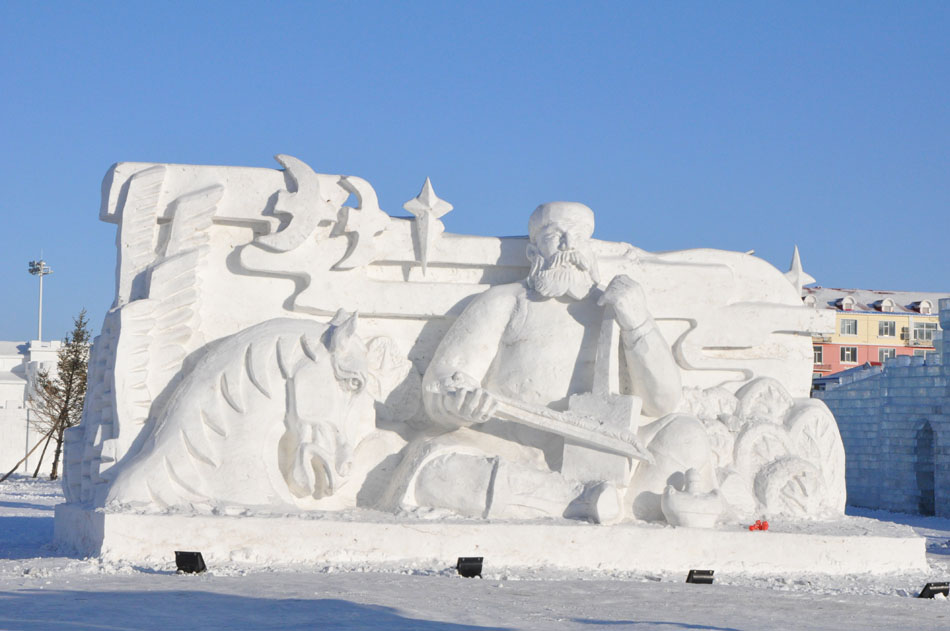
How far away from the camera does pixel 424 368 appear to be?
7848 millimetres

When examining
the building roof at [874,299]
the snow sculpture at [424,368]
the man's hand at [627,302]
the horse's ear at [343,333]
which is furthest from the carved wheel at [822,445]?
the building roof at [874,299]

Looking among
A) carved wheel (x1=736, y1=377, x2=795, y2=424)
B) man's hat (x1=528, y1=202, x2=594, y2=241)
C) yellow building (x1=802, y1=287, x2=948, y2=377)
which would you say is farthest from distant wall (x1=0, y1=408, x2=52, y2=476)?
yellow building (x1=802, y1=287, x2=948, y2=377)

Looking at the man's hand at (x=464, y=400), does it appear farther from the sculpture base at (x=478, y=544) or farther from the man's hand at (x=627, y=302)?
the man's hand at (x=627, y=302)

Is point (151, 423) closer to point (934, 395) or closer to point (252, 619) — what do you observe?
point (252, 619)

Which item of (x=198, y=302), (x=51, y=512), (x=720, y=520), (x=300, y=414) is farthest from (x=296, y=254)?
(x=51, y=512)

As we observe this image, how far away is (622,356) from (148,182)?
3.47m

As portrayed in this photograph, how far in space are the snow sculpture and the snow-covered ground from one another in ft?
2.30

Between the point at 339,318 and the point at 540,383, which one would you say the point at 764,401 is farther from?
the point at 339,318

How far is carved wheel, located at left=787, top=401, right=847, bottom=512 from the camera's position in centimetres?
779

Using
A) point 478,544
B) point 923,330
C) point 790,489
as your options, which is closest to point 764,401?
point 790,489

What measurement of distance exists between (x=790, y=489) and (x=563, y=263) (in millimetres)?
2191

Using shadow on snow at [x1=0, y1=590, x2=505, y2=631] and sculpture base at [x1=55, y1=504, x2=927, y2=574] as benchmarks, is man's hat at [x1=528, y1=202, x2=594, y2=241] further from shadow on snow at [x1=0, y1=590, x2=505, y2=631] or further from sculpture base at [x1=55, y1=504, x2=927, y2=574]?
shadow on snow at [x1=0, y1=590, x2=505, y2=631]

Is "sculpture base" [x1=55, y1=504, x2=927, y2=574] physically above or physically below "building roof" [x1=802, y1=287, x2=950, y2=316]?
below

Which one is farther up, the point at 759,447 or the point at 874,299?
the point at 874,299
